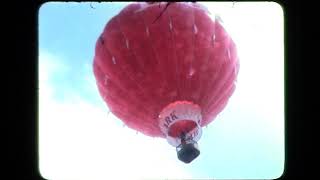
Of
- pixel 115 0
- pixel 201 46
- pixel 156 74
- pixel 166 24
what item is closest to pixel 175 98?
pixel 156 74

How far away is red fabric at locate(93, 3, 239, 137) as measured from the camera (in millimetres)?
4535

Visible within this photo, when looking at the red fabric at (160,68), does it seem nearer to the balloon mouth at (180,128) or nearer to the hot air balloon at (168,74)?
the hot air balloon at (168,74)

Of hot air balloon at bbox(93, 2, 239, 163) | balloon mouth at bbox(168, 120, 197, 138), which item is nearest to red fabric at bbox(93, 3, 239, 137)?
hot air balloon at bbox(93, 2, 239, 163)

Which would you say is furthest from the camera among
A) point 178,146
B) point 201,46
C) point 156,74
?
point 178,146

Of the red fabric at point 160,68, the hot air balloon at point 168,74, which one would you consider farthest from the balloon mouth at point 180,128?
the red fabric at point 160,68

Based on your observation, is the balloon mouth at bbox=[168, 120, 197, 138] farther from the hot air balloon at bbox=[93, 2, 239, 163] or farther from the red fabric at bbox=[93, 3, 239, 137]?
the red fabric at bbox=[93, 3, 239, 137]

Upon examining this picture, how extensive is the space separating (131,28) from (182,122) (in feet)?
4.12

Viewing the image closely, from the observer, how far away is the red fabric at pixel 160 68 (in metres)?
4.54

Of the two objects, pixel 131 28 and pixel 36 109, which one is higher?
pixel 131 28

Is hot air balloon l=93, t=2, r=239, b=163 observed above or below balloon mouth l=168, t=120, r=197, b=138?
above

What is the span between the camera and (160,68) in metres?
4.88

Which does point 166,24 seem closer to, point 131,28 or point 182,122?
point 131,28

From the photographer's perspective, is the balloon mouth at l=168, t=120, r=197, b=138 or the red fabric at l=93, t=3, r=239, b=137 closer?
the red fabric at l=93, t=3, r=239, b=137

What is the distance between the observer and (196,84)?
4820mm
